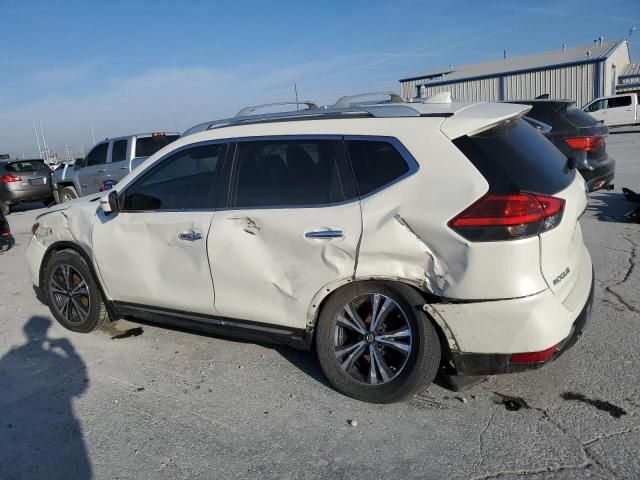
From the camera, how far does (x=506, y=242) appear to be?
8.69 ft

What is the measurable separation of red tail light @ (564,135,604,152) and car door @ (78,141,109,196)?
9.93 meters

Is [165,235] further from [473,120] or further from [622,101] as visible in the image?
[622,101]

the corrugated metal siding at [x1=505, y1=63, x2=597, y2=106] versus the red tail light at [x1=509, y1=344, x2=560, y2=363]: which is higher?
the corrugated metal siding at [x1=505, y1=63, x2=597, y2=106]

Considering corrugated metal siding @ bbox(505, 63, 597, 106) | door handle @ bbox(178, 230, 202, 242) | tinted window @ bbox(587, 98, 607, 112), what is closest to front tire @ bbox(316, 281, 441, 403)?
door handle @ bbox(178, 230, 202, 242)

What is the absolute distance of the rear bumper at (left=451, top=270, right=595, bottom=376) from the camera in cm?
281

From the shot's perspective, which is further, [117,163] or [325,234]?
[117,163]

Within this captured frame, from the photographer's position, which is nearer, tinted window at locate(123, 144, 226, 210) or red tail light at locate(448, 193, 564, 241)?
red tail light at locate(448, 193, 564, 241)

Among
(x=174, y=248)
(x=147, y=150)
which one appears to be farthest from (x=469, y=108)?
(x=147, y=150)

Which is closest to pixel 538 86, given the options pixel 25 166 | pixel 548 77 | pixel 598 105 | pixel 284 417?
pixel 548 77

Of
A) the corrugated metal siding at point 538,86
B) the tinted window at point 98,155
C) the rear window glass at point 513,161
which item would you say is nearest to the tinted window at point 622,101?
the corrugated metal siding at point 538,86

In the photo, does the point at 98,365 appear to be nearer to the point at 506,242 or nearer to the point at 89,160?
the point at 506,242

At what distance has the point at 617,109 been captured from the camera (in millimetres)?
26906

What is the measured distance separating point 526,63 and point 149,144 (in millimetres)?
36325

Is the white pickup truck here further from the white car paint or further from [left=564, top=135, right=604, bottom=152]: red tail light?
the white car paint
